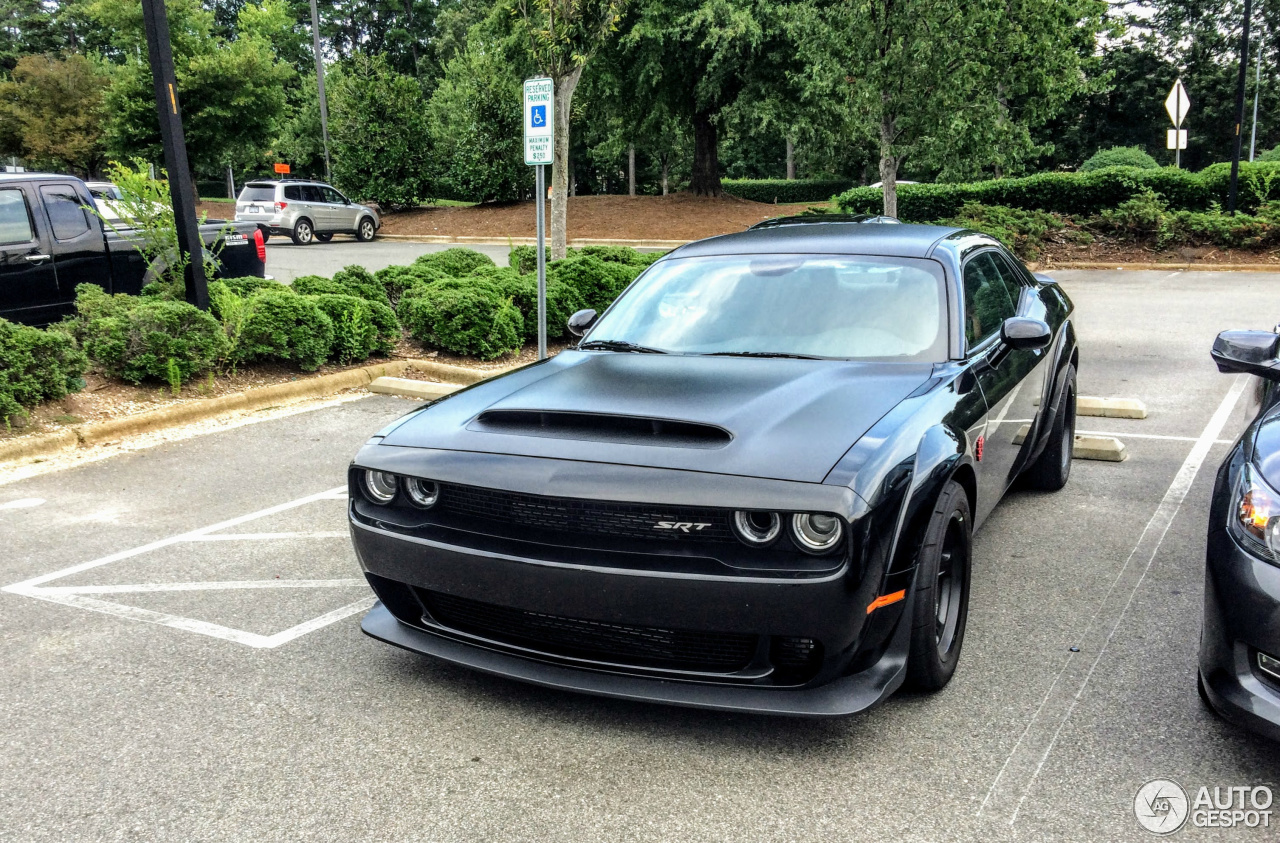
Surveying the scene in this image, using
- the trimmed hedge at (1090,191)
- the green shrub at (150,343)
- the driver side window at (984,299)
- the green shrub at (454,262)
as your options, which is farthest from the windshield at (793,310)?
the trimmed hedge at (1090,191)

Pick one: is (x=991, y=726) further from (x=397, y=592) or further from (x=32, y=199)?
(x=32, y=199)

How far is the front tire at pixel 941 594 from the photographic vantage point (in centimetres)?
316

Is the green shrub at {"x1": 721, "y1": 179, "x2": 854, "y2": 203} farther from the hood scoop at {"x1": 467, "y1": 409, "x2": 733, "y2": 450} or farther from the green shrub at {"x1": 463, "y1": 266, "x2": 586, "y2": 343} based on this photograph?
the hood scoop at {"x1": 467, "y1": 409, "x2": 733, "y2": 450}

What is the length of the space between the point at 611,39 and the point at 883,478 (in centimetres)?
2644

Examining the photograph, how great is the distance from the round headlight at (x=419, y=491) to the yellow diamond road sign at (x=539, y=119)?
5.05 m

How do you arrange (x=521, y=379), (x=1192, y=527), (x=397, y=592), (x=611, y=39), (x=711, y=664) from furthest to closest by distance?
1. (x=611, y=39)
2. (x=1192, y=527)
3. (x=521, y=379)
4. (x=397, y=592)
5. (x=711, y=664)

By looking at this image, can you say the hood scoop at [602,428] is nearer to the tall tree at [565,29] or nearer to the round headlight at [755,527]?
the round headlight at [755,527]

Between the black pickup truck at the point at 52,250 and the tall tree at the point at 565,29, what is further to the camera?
the tall tree at the point at 565,29

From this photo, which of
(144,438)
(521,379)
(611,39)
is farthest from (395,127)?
(521,379)

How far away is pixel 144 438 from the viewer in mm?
7473

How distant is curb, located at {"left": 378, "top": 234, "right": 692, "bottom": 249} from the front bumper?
22.0 m

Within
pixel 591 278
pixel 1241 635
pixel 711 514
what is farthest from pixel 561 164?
pixel 1241 635

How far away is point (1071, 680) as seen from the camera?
11.8 ft

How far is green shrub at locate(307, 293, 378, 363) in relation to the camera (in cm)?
921
